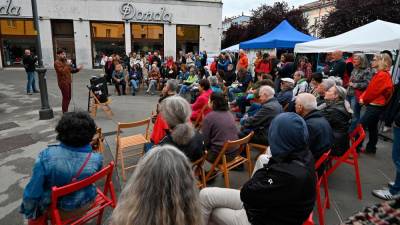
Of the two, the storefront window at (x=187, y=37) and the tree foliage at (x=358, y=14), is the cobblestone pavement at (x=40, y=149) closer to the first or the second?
the storefront window at (x=187, y=37)

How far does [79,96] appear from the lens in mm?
10688

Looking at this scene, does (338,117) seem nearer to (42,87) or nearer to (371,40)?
(371,40)

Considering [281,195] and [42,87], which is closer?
[281,195]

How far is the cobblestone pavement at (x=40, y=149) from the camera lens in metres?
3.42

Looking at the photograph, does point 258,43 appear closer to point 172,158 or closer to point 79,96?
point 79,96

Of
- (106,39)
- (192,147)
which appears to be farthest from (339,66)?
(106,39)

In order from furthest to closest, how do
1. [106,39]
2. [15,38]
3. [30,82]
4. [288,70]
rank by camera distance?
[106,39] → [15,38] → [30,82] → [288,70]

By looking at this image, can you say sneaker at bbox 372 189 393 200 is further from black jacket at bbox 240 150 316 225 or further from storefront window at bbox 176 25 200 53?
storefront window at bbox 176 25 200 53

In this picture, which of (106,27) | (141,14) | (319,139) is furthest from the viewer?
(106,27)

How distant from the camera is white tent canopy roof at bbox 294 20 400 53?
643cm

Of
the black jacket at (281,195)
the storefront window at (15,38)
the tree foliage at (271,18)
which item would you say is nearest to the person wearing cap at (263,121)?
the black jacket at (281,195)

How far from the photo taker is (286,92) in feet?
19.3

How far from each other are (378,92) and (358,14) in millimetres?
18578

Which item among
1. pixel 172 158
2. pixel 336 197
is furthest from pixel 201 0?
pixel 172 158
